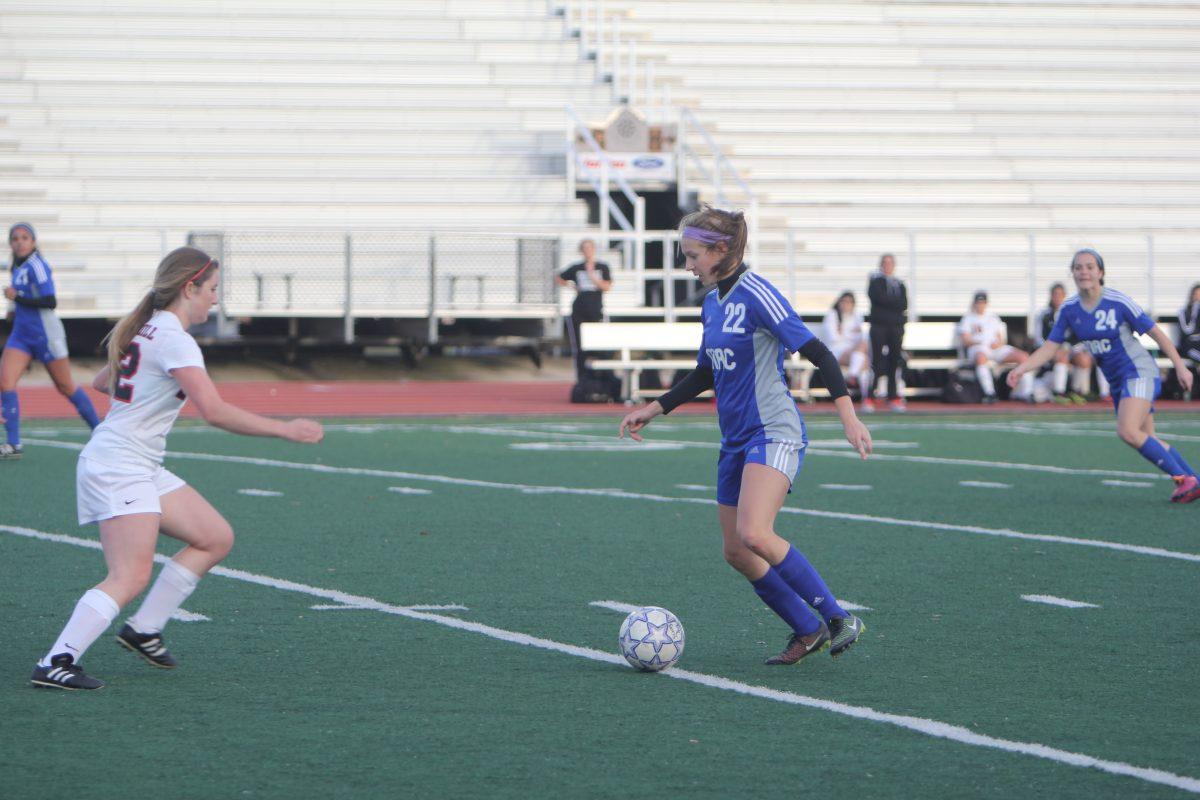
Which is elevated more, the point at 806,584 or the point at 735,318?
the point at 735,318

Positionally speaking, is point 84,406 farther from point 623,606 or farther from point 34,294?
point 623,606

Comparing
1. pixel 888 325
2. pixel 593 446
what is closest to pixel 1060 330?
pixel 593 446

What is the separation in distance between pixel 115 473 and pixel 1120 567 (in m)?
4.95

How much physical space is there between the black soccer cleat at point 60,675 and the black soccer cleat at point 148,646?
0.32 metres

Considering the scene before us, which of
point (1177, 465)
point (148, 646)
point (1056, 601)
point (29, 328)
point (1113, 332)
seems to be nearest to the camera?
point (148, 646)

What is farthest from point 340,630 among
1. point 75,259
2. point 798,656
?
point 75,259

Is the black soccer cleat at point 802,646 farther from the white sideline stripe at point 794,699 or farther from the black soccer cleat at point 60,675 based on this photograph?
the black soccer cleat at point 60,675

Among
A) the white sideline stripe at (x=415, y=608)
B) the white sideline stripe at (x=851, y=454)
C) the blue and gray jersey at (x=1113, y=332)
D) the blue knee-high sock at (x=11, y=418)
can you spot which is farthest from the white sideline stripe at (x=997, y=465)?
the white sideline stripe at (x=415, y=608)

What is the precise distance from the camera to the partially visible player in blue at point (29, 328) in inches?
532

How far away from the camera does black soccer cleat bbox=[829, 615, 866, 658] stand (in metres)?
6.36

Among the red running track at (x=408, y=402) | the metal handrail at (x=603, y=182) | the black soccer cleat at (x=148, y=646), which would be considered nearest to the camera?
the black soccer cleat at (x=148, y=646)

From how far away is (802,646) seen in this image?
6.36 meters

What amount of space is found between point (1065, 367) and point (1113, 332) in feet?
36.4

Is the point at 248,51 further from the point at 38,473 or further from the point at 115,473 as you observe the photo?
the point at 115,473
